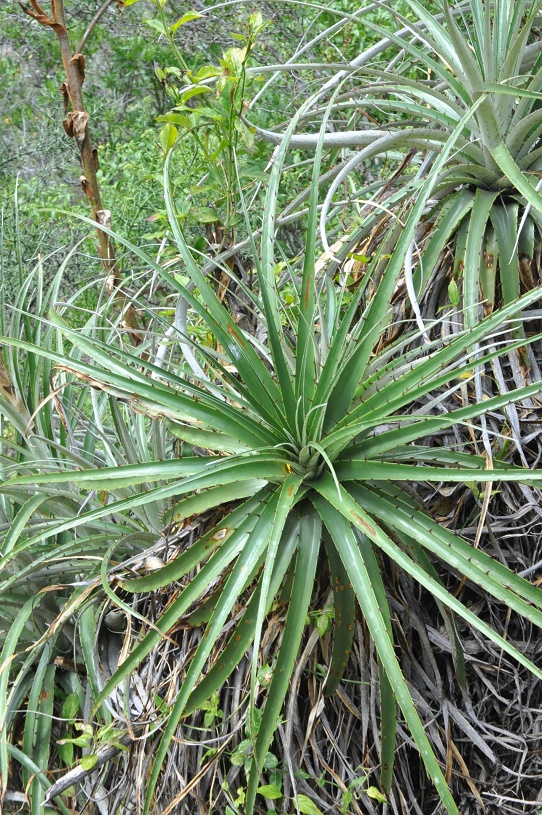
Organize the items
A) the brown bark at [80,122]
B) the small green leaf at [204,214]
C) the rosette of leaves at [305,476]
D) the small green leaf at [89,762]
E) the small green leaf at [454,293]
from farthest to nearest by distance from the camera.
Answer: the brown bark at [80,122]
the small green leaf at [204,214]
the small green leaf at [454,293]
the small green leaf at [89,762]
the rosette of leaves at [305,476]

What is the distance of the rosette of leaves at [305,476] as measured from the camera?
1361 mm

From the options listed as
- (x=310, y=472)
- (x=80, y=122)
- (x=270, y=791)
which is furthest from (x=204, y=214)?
(x=270, y=791)

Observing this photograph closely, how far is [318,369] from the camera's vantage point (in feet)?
5.50

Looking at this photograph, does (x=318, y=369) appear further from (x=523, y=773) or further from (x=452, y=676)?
(x=523, y=773)

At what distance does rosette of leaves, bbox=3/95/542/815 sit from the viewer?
4.47ft

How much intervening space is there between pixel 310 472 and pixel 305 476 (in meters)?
0.02

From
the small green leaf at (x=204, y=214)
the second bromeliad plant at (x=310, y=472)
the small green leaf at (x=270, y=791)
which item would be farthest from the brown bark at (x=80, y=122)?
the small green leaf at (x=270, y=791)

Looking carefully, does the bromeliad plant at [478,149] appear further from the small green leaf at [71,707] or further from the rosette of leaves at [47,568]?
the small green leaf at [71,707]

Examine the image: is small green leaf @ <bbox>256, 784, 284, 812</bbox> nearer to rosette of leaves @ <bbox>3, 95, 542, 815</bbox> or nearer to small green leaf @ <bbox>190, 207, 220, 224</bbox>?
rosette of leaves @ <bbox>3, 95, 542, 815</bbox>

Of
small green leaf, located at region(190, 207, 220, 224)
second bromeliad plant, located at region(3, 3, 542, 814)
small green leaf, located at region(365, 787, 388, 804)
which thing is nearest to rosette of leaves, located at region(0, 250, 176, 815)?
second bromeliad plant, located at region(3, 3, 542, 814)

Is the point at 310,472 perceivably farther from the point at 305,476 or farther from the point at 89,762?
the point at 89,762

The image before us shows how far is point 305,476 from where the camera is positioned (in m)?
1.49

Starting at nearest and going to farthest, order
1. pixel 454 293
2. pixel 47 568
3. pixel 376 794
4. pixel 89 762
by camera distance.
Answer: pixel 376 794, pixel 89 762, pixel 454 293, pixel 47 568

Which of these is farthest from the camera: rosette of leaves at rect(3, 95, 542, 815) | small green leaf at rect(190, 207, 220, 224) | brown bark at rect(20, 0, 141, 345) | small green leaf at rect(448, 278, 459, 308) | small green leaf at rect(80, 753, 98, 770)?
brown bark at rect(20, 0, 141, 345)
